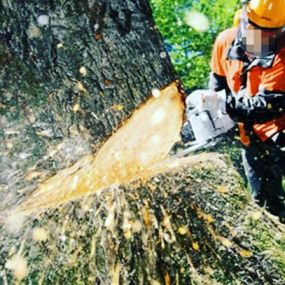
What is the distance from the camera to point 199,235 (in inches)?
87.2

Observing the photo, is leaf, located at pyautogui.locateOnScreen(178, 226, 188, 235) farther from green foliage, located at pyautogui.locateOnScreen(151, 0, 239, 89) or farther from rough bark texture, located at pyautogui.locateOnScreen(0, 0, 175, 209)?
green foliage, located at pyautogui.locateOnScreen(151, 0, 239, 89)

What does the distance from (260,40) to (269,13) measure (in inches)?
7.3

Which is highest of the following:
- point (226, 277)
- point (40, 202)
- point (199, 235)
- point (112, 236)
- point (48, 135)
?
point (48, 135)

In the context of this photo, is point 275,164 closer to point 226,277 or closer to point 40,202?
point 226,277

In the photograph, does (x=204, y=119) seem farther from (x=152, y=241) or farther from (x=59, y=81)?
(x=152, y=241)

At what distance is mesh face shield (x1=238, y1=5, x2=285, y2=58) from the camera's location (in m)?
3.22

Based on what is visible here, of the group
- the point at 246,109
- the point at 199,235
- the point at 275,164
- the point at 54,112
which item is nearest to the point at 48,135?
the point at 54,112

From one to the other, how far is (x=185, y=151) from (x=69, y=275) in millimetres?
1058

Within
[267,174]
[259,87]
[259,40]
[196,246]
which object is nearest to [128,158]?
[196,246]

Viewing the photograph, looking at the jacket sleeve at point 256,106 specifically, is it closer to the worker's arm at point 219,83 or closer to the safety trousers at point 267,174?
the safety trousers at point 267,174

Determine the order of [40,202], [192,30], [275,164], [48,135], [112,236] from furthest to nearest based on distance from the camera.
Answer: [192,30], [275,164], [48,135], [40,202], [112,236]

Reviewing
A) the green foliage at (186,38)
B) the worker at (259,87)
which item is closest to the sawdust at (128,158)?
the worker at (259,87)

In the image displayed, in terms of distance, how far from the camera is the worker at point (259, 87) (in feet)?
10.6

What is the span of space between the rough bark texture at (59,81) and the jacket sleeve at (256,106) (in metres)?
0.93
